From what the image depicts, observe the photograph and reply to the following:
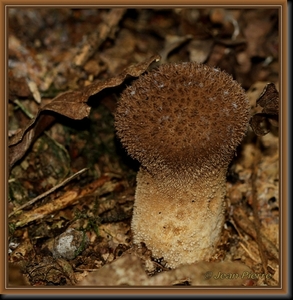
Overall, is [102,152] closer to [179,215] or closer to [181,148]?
[179,215]

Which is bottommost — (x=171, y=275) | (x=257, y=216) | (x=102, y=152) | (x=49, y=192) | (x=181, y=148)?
(x=171, y=275)

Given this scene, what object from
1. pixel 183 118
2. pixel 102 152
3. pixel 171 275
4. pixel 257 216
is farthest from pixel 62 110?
pixel 257 216

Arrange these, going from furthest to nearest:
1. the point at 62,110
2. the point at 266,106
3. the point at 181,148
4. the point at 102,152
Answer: the point at 102,152, the point at 62,110, the point at 266,106, the point at 181,148

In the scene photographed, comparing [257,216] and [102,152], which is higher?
[102,152]

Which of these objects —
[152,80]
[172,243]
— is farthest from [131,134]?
[172,243]

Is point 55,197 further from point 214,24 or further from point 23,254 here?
point 214,24

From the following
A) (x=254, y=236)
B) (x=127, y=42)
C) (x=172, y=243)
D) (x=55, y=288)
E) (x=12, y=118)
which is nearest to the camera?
(x=55, y=288)

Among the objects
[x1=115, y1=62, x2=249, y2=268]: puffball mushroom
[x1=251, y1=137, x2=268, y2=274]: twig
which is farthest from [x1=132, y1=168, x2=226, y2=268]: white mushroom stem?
[x1=251, y1=137, x2=268, y2=274]: twig

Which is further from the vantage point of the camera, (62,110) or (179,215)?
(62,110)
